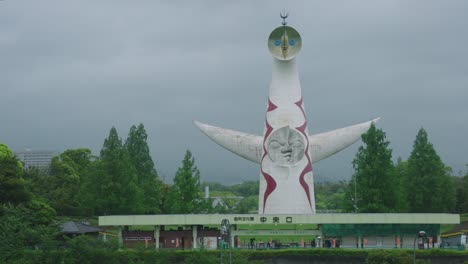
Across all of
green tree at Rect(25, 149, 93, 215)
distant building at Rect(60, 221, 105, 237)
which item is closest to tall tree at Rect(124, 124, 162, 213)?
green tree at Rect(25, 149, 93, 215)

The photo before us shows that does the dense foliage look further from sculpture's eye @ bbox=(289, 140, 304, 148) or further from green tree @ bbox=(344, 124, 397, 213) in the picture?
sculpture's eye @ bbox=(289, 140, 304, 148)

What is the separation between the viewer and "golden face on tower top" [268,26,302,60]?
141 ft

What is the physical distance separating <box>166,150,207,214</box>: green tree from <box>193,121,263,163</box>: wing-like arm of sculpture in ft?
13.4

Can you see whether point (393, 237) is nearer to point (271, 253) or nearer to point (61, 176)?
point (271, 253)

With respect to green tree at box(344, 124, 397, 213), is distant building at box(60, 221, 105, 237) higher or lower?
lower

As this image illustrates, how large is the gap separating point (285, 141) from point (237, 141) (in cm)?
387

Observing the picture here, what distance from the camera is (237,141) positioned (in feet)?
149

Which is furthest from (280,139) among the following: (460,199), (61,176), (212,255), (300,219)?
(61,176)

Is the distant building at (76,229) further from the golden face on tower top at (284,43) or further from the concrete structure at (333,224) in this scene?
the golden face on tower top at (284,43)

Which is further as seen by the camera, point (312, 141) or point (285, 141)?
point (312, 141)

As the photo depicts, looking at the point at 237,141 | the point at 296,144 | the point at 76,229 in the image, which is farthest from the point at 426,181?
the point at 76,229

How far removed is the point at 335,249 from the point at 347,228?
4567 mm

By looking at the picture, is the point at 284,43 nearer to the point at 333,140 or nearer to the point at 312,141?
the point at 312,141

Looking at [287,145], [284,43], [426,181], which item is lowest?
[426,181]
